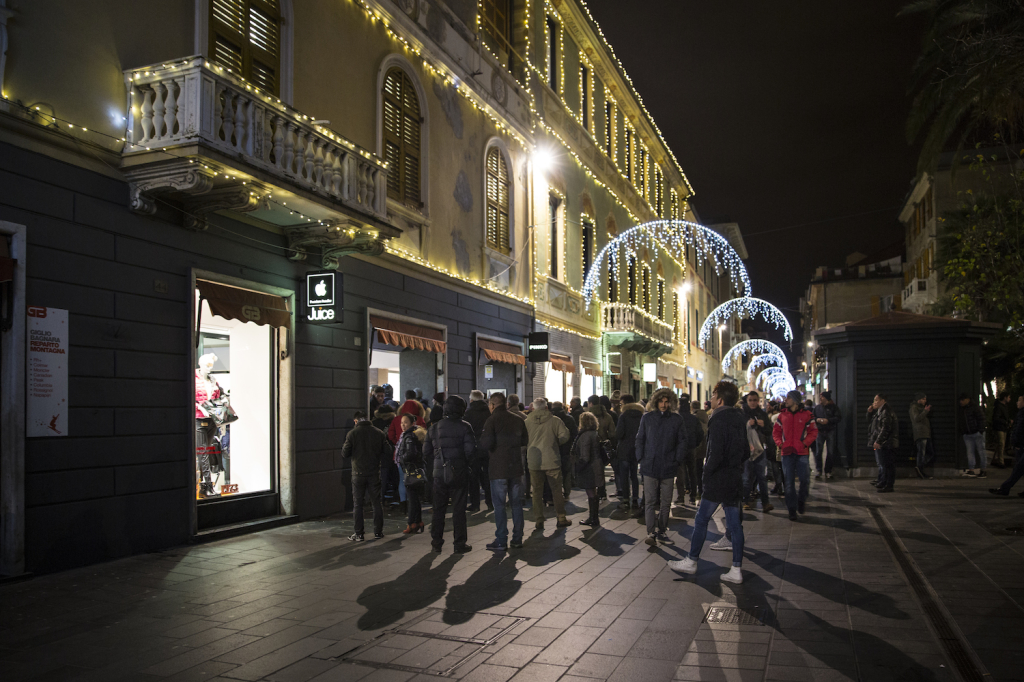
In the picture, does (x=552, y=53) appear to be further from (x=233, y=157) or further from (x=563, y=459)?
(x=233, y=157)

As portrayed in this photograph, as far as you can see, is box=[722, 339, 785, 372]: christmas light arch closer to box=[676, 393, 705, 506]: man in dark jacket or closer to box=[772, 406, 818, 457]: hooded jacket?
box=[676, 393, 705, 506]: man in dark jacket

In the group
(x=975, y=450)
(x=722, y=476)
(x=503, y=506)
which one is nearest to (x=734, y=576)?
(x=722, y=476)

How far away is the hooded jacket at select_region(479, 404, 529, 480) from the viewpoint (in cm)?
950

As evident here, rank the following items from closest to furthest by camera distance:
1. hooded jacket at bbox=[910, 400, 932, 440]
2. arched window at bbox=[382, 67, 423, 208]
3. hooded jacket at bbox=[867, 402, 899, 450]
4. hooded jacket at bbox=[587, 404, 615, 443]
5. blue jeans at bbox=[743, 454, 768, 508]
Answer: blue jeans at bbox=[743, 454, 768, 508]
hooded jacket at bbox=[587, 404, 615, 443]
arched window at bbox=[382, 67, 423, 208]
hooded jacket at bbox=[867, 402, 899, 450]
hooded jacket at bbox=[910, 400, 932, 440]

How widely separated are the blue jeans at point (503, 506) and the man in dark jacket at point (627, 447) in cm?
243

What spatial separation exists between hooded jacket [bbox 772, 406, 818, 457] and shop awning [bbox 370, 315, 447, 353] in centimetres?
641

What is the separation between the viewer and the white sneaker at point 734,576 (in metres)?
7.42

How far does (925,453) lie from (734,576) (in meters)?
11.7

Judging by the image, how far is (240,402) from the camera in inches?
453

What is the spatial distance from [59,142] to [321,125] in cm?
396

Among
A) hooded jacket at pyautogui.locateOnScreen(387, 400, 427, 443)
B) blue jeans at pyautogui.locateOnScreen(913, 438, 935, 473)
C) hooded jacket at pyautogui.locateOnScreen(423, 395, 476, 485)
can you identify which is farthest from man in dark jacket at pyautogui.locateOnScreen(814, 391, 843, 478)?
hooded jacket at pyautogui.locateOnScreen(423, 395, 476, 485)

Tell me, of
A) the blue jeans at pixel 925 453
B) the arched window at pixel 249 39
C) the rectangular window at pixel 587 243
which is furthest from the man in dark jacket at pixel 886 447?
the rectangular window at pixel 587 243

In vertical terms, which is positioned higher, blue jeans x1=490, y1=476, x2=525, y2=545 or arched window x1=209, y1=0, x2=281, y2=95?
arched window x1=209, y1=0, x2=281, y2=95

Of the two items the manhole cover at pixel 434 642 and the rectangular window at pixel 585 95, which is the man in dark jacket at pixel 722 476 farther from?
the rectangular window at pixel 585 95
